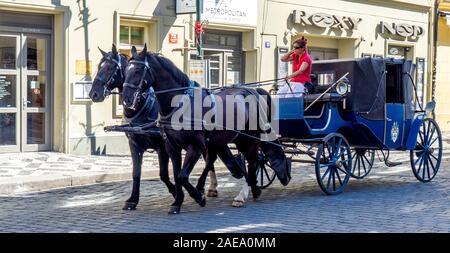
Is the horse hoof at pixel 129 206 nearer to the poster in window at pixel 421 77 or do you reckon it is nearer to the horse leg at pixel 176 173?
the horse leg at pixel 176 173

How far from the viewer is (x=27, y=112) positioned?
13953 mm

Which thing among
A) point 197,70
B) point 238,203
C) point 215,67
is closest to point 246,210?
point 238,203

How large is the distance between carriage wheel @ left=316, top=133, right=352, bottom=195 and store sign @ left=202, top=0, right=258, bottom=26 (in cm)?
707

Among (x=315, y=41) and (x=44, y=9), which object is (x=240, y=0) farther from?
(x=44, y=9)

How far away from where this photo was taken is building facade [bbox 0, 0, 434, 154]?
13766mm

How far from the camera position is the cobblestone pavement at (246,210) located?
7445mm

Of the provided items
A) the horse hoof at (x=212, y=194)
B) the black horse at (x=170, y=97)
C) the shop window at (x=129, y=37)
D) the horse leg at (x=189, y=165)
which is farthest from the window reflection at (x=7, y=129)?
the horse leg at (x=189, y=165)

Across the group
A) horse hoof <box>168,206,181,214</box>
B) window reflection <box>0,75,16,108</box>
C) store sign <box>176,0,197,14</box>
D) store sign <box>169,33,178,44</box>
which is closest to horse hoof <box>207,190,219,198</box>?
horse hoof <box>168,206,181,214</box>

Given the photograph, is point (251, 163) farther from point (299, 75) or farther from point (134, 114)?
point (134, 114)

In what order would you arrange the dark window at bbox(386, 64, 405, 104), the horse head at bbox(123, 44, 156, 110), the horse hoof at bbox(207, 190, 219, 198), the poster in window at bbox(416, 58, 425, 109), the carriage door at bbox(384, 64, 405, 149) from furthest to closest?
1. the poster in window at bbox(416, 58, 425, 109)
2. the dark window at bbox(386, 64, 405, 104)
3. the carriage door at bbox(384, 64, 405, 149)
4. the horse hoof at bbox(207, 190, 219, 198)
5. the horse head at bbox(123, 44, 156, 110)

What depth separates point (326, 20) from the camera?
1891 cm
